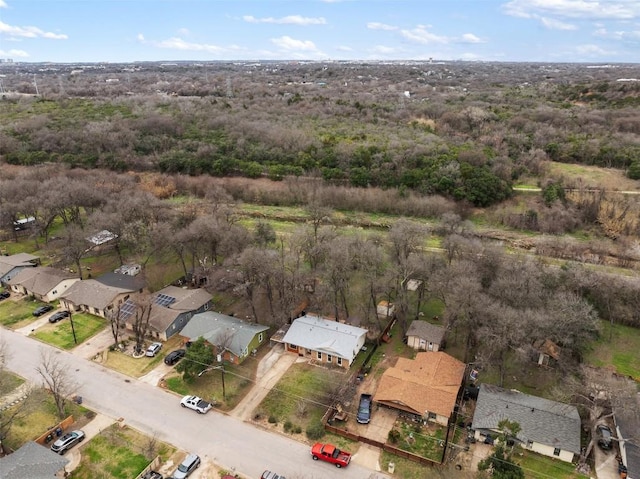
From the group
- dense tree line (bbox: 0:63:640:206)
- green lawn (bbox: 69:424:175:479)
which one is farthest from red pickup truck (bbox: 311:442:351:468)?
dense tree line (bbox: 0:63:640:206)

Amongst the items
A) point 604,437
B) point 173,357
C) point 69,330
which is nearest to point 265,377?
point 173,357

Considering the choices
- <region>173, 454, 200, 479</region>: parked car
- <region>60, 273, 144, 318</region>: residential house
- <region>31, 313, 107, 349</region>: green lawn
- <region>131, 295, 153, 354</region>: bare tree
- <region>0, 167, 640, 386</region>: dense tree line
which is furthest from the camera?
<region>60, 273, 144, 318</region>: residential house

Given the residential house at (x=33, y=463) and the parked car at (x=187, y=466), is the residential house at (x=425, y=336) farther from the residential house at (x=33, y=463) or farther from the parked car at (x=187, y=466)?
the residential house at (x=33, y=463)

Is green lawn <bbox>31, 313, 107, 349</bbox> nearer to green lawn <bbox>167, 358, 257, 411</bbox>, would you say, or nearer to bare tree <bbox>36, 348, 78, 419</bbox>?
bare tree <bbox>36, 348, 78, 419</bbox>

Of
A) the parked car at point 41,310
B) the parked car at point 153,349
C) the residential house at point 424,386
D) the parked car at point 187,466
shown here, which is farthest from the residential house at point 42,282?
the residential house at point 424,386

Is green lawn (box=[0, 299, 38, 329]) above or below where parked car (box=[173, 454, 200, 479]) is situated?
below

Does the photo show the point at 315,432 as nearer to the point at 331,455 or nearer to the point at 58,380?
the point at 331,455
